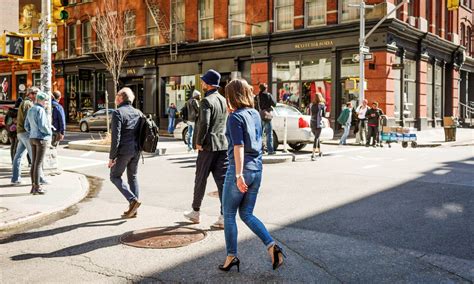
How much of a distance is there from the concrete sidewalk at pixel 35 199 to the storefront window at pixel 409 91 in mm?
19445

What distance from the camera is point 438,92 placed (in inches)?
1229

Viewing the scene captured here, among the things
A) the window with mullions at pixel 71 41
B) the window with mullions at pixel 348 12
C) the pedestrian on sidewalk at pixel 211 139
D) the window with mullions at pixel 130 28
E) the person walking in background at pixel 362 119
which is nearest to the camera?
the pedestrian on sidewalk at pixel 211 139

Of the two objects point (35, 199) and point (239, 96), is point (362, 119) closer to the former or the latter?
point (35, 199)

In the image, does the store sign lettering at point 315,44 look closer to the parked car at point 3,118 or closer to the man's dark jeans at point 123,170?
the parked car at point 3,118

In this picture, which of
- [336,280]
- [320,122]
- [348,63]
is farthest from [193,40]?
[336,280]

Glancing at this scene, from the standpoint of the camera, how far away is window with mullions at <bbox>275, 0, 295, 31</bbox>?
87.9 feet

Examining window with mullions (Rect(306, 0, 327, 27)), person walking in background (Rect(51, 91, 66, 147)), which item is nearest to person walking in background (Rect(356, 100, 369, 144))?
window with mullions (Rect(306, 0, 327, 27))

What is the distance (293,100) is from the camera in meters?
26.8

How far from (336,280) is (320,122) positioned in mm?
10548

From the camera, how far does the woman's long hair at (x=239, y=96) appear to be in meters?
4.79

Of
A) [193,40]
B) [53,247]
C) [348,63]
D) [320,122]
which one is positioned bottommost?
[53,247]

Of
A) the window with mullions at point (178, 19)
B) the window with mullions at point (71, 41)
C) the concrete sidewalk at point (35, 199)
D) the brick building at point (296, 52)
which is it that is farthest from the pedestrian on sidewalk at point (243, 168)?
the window with mullions at point (71, 41)

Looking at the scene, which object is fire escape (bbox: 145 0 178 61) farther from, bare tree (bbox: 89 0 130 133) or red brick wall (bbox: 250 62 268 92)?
red brick wall (bbox: 250 62 268 92)

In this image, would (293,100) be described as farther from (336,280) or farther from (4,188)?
(336,280)
